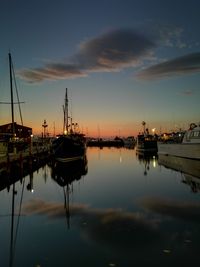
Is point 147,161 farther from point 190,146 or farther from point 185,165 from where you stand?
point 190,146

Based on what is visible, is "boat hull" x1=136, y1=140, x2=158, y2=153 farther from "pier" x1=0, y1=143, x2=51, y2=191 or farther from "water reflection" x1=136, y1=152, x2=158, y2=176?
"pier" x1=0, y1=143, x2=51, y2=191

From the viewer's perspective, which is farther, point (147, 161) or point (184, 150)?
point (147, 161)

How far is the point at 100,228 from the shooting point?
15.3 m

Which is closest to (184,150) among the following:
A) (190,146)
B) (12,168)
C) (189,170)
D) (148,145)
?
(190,146)

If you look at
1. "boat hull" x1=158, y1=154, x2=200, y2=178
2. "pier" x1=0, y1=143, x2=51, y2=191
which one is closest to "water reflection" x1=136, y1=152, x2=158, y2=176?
"boat hull" x1=158, y1=154, x2=200, y2=178

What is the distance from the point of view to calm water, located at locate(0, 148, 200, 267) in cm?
1136

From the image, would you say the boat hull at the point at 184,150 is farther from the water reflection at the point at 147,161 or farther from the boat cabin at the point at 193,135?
the water reflection at the point at 147,161

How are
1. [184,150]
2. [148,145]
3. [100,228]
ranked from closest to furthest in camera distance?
[100,228]
[184,150]
[148,145]

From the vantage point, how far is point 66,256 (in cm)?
1155

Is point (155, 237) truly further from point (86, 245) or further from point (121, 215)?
point (121, 215)

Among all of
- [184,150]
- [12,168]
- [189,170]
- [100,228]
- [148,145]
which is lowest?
[100,228]

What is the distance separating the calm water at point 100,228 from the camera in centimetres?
1136

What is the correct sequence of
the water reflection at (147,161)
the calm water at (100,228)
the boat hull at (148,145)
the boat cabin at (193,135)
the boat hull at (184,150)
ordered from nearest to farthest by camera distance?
the calm water at (100,228)
the boat hull at (184,150)
the boat cabin at (193,135)
the water reflection at (147,161)
the boat hull at (148,145)

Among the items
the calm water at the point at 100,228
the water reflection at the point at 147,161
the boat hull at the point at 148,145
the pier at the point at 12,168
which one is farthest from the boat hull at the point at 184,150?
the boat hull at the point at 148,145
